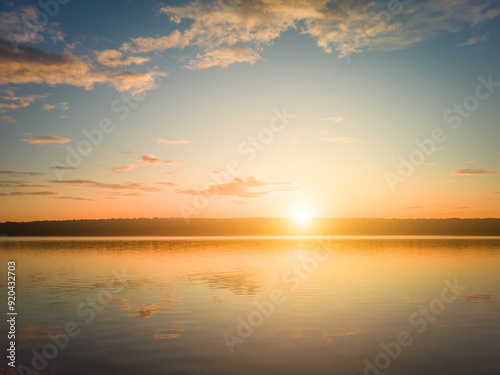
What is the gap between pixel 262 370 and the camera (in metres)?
13.8

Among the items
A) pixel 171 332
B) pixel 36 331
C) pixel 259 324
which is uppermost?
pixel 259 324

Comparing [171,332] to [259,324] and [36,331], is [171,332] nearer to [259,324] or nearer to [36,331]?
[259,324]

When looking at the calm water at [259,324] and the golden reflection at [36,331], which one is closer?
the calm water at [259,324]

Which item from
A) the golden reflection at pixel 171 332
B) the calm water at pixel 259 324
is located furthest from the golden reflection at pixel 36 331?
the golden reflection at pixel 171 332

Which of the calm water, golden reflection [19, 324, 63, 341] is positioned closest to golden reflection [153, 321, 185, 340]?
the calm water

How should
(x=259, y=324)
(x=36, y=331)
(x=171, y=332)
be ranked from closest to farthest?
(x=171, y=332)
(x=36, y=331)
(x=259, y=324)

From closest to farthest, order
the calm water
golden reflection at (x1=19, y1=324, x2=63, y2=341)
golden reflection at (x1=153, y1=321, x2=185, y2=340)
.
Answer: the calm water < golden reflection at (x1=19, y1=324, x2=63, y2=341) < golden reflection at (x1=153, y1=321, x2=185, y2=340)

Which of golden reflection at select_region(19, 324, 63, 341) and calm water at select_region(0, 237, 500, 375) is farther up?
calm water at select_region(0, 237, 500, 375)

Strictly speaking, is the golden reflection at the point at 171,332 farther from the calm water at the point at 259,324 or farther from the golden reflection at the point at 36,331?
the golden reflection at the point at 36,331

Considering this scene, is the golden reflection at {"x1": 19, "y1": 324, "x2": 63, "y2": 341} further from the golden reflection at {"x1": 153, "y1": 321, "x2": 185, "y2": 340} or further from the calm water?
the golden reflection at {"x1": 153, "y1": 321, "x2": 185, "y2": 340}

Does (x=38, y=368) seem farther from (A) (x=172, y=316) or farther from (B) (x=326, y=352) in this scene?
(B) (x=326, y=352)

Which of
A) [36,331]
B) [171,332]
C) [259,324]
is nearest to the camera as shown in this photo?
[171,332]

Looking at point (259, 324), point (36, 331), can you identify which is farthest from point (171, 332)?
point (36, 331)

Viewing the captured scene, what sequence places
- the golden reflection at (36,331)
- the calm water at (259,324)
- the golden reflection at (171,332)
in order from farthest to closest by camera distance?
the golden reflection at (171,332)
the golden reflection at (36,331)
the calm water at (259,324)
